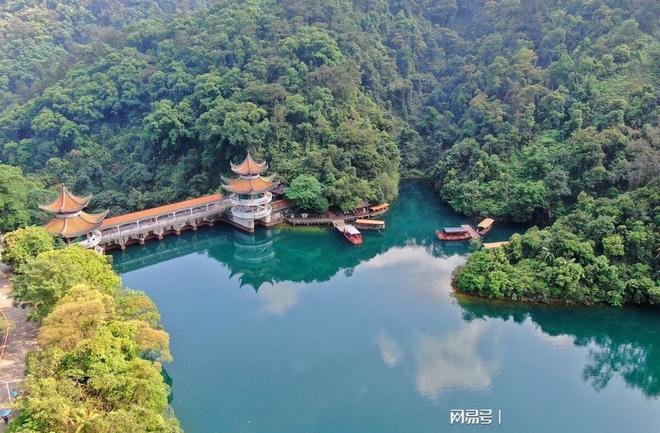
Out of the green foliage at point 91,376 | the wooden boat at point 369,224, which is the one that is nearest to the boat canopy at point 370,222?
the wooden boat at point 369,224

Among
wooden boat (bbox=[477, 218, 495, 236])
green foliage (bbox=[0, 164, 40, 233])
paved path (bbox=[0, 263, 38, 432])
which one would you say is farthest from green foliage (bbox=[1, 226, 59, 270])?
wooden boat (bbox=[477, 218, 495, 236])

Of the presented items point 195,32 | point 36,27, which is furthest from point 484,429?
point 36,27

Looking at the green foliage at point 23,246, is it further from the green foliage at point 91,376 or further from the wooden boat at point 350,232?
the wooden boat at point 350,232

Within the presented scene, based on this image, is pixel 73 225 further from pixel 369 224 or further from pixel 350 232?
pixel 369 224

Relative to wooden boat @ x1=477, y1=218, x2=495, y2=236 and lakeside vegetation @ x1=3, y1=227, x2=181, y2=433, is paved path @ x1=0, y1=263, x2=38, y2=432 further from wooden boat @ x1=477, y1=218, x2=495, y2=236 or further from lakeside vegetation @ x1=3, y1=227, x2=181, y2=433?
wooden boat @ x1=477, y1=218, x2=495, y2=236

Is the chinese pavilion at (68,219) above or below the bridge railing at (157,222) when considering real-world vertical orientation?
above

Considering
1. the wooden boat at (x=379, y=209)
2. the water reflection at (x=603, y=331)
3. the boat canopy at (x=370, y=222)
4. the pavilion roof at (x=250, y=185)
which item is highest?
the pavilion roof at (x=250, y=185)

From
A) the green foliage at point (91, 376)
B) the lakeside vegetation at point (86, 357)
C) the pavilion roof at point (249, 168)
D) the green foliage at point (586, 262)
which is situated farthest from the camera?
the pavilion roof at point (249, 168)
